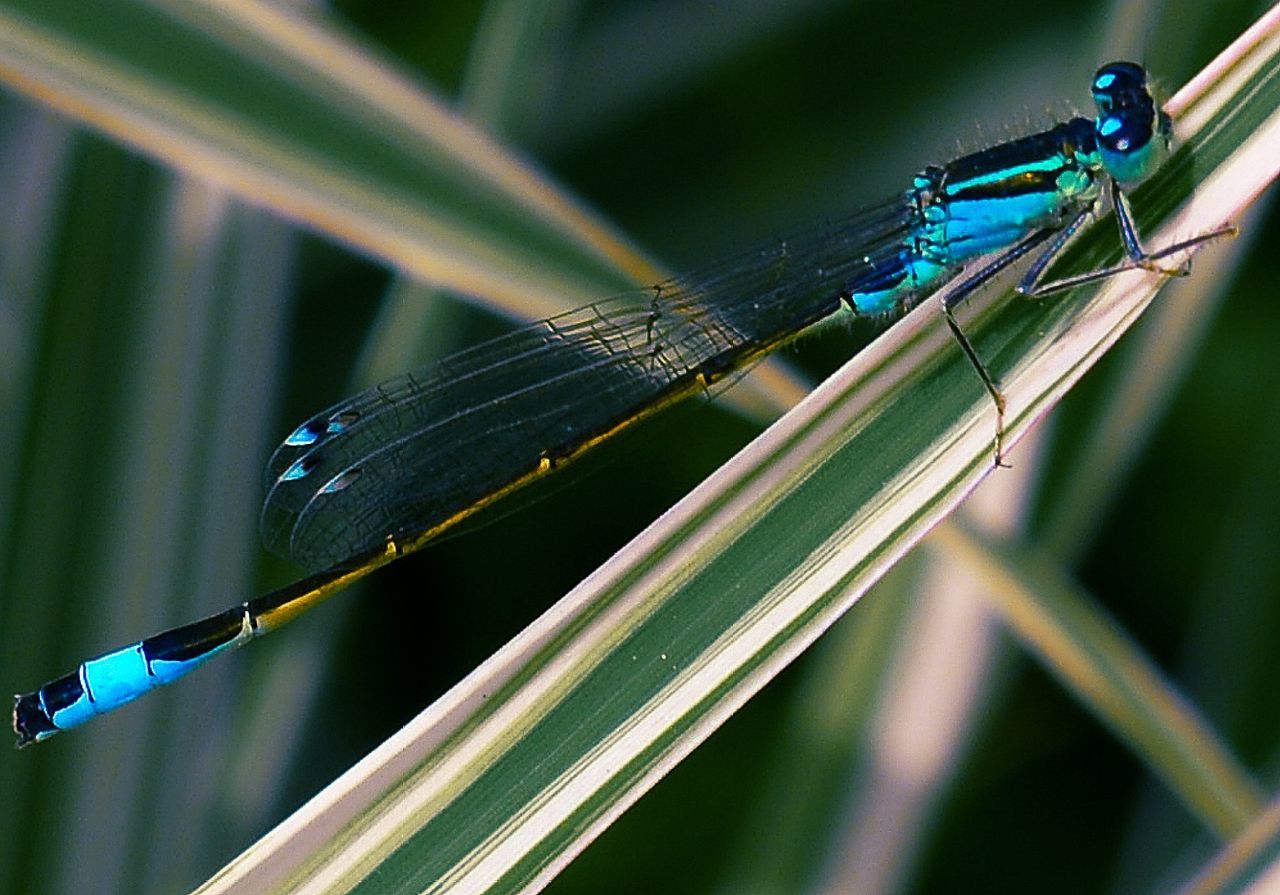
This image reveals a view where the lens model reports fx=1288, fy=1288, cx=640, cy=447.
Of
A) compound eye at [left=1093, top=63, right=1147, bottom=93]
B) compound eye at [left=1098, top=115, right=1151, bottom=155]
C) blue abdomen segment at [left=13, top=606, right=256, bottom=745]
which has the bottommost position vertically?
compound eye at [left=1098, top=115, right=1151, bottom=155]

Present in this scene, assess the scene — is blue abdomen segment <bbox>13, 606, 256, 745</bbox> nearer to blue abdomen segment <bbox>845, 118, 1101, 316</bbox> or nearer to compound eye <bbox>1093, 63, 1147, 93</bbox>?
blue abdomen segment <bbox>845, 118, 1101, 316</bbox>

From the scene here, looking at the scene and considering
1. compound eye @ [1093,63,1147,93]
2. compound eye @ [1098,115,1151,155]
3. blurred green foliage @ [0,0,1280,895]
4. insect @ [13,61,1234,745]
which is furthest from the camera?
insect @ [13,61,1234,745]

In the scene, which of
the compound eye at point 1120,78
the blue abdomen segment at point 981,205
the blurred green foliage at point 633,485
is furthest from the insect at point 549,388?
the compound eye at point 1120,78

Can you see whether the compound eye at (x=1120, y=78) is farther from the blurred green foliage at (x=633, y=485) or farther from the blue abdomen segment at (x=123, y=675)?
the blue abdomen segment at (x=123, y=675)

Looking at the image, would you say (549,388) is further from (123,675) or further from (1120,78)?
(1120,78)

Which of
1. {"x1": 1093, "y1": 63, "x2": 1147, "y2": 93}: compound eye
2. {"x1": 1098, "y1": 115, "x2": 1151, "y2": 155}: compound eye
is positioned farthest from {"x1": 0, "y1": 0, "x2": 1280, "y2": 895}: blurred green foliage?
{"x1": 1098, "y1": 115, "x2": 1151, "y2": 155}: compound eye

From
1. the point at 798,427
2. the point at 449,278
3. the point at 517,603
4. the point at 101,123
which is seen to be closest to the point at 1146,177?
the point at 798,427

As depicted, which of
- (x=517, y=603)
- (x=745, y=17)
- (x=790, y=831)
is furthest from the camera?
(x=745, y=17)

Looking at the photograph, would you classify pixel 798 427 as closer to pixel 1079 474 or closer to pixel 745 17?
pixel 1079 474

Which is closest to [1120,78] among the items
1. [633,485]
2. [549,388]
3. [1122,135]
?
[1122,135]

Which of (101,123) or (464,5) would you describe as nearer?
(101,123)
